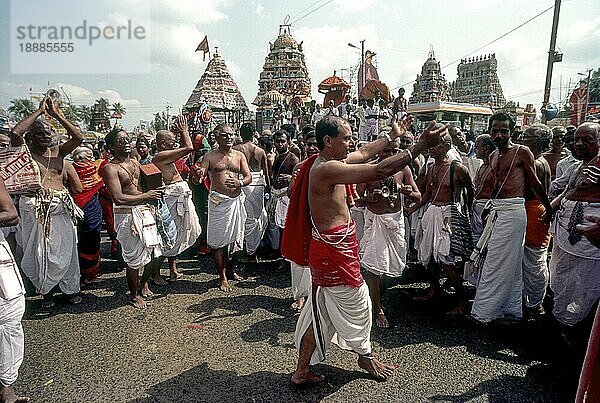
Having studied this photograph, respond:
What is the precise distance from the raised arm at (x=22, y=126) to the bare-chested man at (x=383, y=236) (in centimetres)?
340

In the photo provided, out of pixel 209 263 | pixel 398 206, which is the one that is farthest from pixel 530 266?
pixel 209 263

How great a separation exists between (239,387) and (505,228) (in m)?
2.86

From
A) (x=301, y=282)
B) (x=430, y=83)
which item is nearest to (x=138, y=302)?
(x=301, y=282)

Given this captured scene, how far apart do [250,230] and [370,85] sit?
686 inches

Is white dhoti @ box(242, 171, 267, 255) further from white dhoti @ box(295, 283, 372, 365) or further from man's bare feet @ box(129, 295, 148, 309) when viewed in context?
white dhoti @ box(295, 283, 372, 365)

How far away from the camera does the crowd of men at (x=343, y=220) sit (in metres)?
3.01

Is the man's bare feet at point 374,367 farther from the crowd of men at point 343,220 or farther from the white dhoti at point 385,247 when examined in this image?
the white dhoti at point 385,247

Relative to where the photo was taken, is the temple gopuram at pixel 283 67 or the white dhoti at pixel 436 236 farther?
the temple gopuram at pixel 283 67

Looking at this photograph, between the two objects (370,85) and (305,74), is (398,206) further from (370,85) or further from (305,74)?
(305,74)

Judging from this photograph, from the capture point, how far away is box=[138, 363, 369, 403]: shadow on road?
9.89ft

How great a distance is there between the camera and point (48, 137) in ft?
14.5

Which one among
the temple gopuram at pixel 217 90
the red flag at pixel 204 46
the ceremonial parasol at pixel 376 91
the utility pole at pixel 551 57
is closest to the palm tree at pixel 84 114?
the temple gopuram at pixel 217 90

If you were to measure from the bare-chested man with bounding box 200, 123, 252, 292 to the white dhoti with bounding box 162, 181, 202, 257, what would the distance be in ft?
0.98

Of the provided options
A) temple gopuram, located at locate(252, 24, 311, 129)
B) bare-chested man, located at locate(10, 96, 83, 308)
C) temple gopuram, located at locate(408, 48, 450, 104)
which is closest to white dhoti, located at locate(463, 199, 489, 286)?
bare-chested man, located at locate(10, 96, 83, 308)
